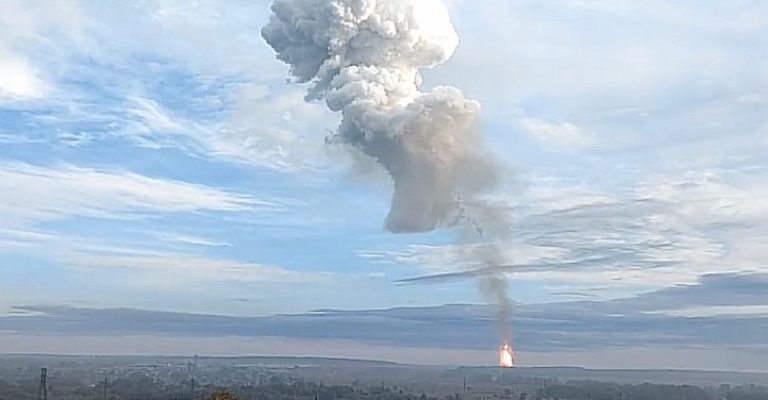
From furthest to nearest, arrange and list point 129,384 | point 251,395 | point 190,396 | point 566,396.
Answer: point 566,396, point 129,384, point 251,395, point 190,396

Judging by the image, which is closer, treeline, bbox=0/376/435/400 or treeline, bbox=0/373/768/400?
treeline, bbox=0/376/435/400

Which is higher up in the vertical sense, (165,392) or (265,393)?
(265,393)

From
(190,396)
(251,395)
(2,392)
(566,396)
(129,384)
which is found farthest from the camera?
(566,396)

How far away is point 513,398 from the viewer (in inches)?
7160

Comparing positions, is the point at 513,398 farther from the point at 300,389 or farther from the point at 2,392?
the point at 2,392

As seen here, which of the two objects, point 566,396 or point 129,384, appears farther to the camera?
point 566,396

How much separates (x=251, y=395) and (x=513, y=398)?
46.6m

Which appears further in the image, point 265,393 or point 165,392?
point 265,393

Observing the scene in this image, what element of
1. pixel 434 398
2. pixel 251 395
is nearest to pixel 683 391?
pixel 434 398

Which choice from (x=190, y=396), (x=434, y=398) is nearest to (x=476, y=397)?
(x=434, y=398)

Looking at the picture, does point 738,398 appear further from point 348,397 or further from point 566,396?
point 348,397

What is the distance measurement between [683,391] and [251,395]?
266 ft

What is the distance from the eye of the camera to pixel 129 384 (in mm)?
177125

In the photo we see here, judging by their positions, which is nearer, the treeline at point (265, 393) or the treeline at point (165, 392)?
the treeline at point (165, 392)
